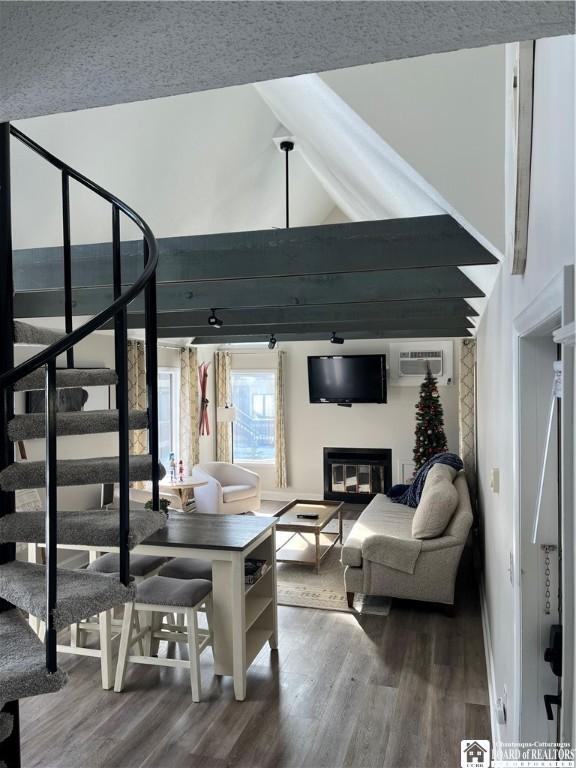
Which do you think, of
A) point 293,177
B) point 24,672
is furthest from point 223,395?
point 24,672

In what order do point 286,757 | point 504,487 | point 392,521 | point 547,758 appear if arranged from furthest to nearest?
1. point 392,521
2. point 286,757
3. point 504,487
4. point 547,758

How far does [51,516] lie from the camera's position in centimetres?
152

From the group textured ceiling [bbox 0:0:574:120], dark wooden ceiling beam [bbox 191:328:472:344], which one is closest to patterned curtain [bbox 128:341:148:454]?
dark wooden ceiling beam [bbox 191:328:472:344]

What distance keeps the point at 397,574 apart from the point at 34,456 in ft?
11.3

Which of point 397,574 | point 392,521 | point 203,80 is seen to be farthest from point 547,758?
point 392,521

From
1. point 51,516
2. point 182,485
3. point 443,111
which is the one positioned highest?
point 443,111

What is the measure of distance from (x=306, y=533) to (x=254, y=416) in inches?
130

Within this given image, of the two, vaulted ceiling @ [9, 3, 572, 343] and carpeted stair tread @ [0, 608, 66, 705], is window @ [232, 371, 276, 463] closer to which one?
vaulted ceiling @ [9, 3, 572, 343]

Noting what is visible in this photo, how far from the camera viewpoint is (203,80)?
1000 mm

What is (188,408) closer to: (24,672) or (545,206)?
(24,672)

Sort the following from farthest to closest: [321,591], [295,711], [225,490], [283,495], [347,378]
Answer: [283,495], [347,378], [225,490], [321,591], [295,711]

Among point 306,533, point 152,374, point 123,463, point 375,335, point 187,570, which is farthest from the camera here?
point 375,335

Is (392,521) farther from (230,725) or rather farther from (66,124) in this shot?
(66,124)

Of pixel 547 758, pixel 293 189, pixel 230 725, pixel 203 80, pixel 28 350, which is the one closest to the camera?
pixel 203 80
